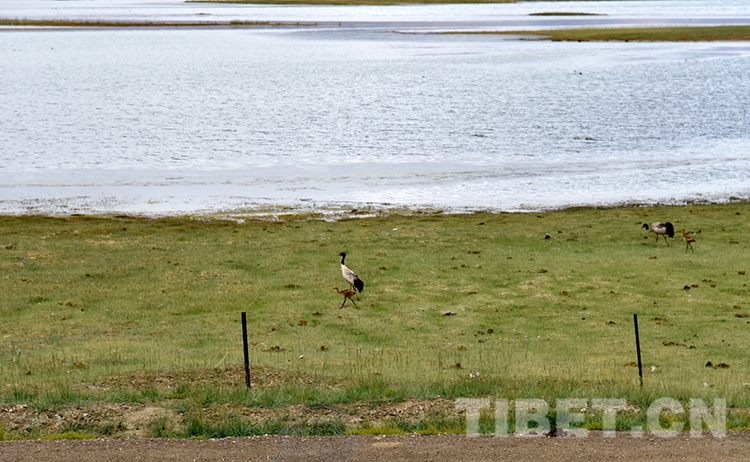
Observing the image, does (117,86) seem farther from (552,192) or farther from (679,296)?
(679,296)

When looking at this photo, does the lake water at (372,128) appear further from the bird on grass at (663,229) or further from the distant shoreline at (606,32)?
the bird on grass at (663,229)

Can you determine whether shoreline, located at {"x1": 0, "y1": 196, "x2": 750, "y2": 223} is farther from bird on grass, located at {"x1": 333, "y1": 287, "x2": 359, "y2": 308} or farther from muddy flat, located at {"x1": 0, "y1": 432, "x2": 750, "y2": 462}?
muddy flat, located at {"x1": 0, "y1": 432, "x2": 750, "y2": 462}

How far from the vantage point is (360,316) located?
2031cm

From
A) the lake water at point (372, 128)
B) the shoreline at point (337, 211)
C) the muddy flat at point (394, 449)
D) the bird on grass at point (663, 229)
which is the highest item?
the lake water at point (372, 128)

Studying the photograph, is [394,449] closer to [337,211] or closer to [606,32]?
[337,211]

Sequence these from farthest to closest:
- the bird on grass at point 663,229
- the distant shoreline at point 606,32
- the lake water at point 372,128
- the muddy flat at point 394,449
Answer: the distant shoreline at point 606,32 → the lake water at point 372,128 → the bird on grass at point 663,229 → the muddy flat at point 394,449

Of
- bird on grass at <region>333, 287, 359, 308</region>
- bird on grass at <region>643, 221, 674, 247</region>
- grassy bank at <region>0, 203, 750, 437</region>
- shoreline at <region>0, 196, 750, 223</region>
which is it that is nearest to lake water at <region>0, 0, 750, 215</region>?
shoreline at <region>0, 196, 750, 223</region>

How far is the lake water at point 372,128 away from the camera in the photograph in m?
41.2

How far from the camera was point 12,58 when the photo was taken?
390 feet

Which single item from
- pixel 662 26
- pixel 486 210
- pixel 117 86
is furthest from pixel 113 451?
pixel 662 26

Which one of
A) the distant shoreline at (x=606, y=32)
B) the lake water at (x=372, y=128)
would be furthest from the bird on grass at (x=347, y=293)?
the distant shoreline at (x=606, y=32)

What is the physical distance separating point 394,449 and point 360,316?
9224mm

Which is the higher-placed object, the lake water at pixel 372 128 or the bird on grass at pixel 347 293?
the lake water at pixel 372 128

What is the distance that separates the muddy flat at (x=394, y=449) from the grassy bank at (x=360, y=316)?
0.54 meters
